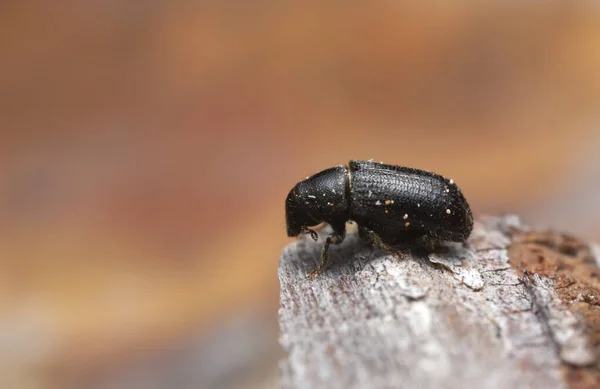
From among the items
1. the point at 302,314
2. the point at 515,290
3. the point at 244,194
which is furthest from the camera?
the point at 244,194

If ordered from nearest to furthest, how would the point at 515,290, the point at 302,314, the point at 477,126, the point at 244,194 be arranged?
1. the point at 302,314
2. the point at 515,290
3. the point at 244,194
4. the point at 477,126

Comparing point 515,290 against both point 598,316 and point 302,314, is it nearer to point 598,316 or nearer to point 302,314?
point 598,316

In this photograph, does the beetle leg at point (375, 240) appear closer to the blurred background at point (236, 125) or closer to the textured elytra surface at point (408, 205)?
the textured elytra surface at point (408, 205)

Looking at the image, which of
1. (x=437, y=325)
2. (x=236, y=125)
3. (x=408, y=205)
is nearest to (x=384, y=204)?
(x=408, y=205)

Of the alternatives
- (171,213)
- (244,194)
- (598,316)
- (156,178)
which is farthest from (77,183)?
(598,316)

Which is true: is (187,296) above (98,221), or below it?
below

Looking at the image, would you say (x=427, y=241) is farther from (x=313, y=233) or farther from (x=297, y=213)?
(x=297, y=213)
